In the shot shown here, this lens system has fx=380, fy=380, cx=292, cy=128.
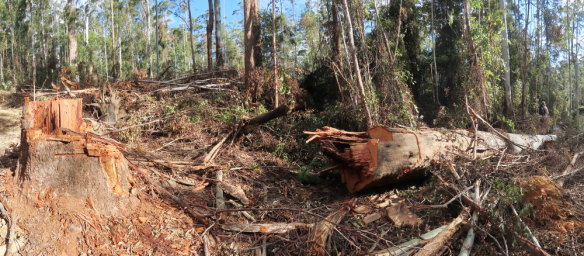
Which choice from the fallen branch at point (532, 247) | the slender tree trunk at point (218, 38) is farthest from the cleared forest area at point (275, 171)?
the slender tree trunk at point (218, 38)

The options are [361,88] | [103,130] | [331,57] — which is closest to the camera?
[103,130]

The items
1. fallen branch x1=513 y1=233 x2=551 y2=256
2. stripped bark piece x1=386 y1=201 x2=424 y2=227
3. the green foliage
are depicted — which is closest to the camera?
fallen branch x1=513 y1=233 x2=551 y2=256

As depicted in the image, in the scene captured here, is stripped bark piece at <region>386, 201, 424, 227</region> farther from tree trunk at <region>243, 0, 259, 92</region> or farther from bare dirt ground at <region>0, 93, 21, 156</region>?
tree trunk at <region>243, 0, 259, 92</region>

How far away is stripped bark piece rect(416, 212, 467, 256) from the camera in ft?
11.0

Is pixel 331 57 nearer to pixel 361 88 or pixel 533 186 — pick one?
pixel 361 88

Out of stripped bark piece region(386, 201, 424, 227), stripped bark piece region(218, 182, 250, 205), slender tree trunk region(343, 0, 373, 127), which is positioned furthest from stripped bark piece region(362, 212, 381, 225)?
slender tree trunk region(343, 0, 373, 127)

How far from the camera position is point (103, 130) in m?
7.41

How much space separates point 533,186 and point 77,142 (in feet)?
15.3

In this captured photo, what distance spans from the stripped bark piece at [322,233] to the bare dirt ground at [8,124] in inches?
229

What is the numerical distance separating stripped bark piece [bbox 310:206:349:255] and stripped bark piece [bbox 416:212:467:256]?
0.86 m

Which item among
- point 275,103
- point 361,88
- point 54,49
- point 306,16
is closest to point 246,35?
point 275,103

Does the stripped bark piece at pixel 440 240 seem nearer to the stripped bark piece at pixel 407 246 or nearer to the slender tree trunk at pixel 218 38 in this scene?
the stripped bark piece at pixel 407 246

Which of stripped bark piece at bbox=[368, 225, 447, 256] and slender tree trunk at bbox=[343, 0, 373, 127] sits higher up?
slender tree trunk at bbox=[343, 0, 373, 127]

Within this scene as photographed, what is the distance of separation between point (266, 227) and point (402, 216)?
1.46 metres
